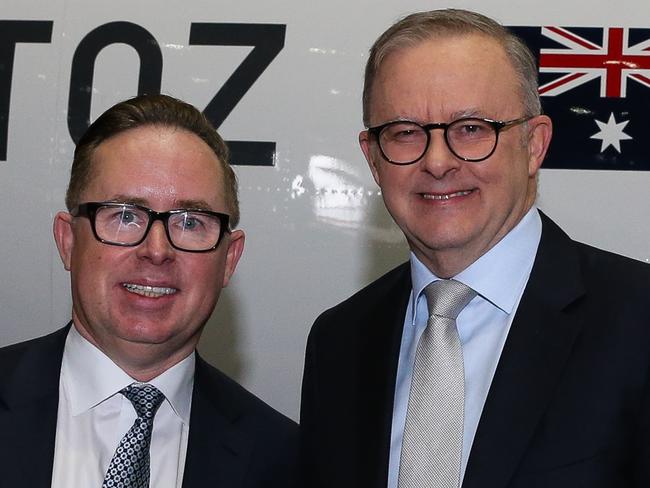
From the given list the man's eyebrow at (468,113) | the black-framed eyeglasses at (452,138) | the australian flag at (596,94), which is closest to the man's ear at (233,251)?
the black-framed eyeglasses at (452,138)

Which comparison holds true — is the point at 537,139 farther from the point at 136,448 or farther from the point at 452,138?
the point at 136,448

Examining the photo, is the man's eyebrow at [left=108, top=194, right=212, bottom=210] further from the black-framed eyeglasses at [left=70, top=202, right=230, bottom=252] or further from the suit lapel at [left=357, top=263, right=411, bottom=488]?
the suit lapel at [left=357, top=263, right=411, bottom=488]

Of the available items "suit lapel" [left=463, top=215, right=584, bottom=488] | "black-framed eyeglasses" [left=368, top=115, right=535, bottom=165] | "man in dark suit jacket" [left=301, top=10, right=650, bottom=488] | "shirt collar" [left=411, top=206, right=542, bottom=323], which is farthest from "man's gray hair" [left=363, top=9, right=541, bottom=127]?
"suit lapel" [left=463, top=215, right=584, bottom=488]

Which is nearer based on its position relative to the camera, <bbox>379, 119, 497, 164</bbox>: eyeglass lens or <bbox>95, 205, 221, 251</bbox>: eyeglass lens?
<bbox>379, 119, 497, 164</bbox>: eyeglass lens

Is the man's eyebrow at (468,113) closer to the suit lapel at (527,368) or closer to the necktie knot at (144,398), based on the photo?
the suit lapel at (527,368)

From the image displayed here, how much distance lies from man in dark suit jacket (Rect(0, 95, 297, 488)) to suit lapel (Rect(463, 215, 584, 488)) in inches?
23.7

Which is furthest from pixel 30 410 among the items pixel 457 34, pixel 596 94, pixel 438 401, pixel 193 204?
pixel 596 94

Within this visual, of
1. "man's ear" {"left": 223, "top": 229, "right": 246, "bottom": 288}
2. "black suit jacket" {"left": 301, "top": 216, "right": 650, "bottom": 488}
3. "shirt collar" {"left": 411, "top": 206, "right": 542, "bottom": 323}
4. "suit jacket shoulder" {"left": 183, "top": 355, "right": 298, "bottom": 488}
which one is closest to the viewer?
"black suit jacket" {"left": 301, "top": 216, "right": 650, "bottom": 488}

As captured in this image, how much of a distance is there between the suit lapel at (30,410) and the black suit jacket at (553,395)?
0.62m

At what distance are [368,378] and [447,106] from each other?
658 millimetres

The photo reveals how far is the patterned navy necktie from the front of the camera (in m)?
2.26

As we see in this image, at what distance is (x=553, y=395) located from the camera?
7.00 feet

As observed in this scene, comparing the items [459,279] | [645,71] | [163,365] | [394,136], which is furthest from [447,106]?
[645,71]

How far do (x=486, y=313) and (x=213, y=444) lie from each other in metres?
0.70
